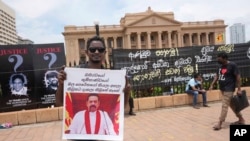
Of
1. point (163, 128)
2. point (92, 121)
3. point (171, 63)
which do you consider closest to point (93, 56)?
point (92, 121)

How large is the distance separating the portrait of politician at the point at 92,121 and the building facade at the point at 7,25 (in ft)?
493

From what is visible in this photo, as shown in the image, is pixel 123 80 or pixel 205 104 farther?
pixel 205 104

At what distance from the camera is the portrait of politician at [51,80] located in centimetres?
1016

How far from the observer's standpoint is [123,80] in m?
3.11

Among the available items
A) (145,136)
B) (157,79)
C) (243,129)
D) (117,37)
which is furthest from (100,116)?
(117,37)

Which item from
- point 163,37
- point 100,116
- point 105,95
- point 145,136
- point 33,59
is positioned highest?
point 163,37

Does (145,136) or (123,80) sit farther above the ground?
(123,80)

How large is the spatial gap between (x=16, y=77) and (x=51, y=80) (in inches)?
42.4

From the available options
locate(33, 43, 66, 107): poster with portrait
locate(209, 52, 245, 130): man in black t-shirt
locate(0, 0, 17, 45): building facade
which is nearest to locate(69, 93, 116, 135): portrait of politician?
locate(209, 52, 245, 130): man in black t-shirt

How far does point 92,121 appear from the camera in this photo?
3078mm

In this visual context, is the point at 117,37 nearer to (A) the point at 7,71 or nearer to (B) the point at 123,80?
(A) the point at 7,71

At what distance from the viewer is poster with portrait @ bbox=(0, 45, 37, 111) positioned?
989cm

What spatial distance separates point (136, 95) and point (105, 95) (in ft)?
25.9

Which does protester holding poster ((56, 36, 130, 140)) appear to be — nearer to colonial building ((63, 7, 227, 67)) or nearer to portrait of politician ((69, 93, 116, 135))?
portrait of politician ((69, 93, 116, 135))
